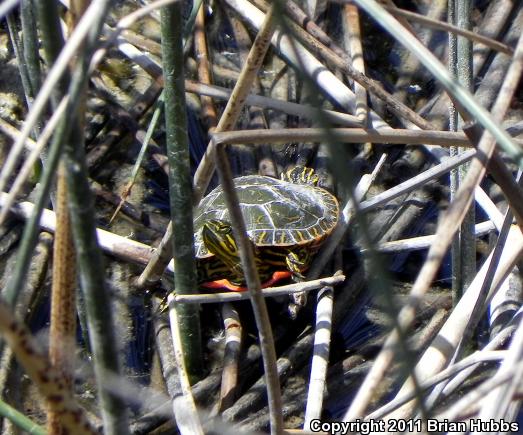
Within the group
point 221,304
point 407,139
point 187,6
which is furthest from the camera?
point 187,6

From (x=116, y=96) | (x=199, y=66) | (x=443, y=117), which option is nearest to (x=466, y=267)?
(x=443, y=117)

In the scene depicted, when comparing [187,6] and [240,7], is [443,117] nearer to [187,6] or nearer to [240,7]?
[240,7]

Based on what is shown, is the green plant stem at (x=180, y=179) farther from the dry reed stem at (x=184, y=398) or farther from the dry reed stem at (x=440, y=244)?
the dry reed stem at (x=440, y=244)

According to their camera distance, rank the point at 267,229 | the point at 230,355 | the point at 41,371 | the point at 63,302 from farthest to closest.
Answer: the point at 267,229, the point at 230,355, the point at 63,302, the point at 41,371

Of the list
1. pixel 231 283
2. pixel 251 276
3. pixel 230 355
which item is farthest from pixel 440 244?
pixel 231 283

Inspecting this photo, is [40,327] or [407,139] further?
[40,327]

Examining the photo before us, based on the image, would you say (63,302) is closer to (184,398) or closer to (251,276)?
(251,276)

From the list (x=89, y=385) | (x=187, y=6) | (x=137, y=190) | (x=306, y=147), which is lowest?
(x=89, y=385)
